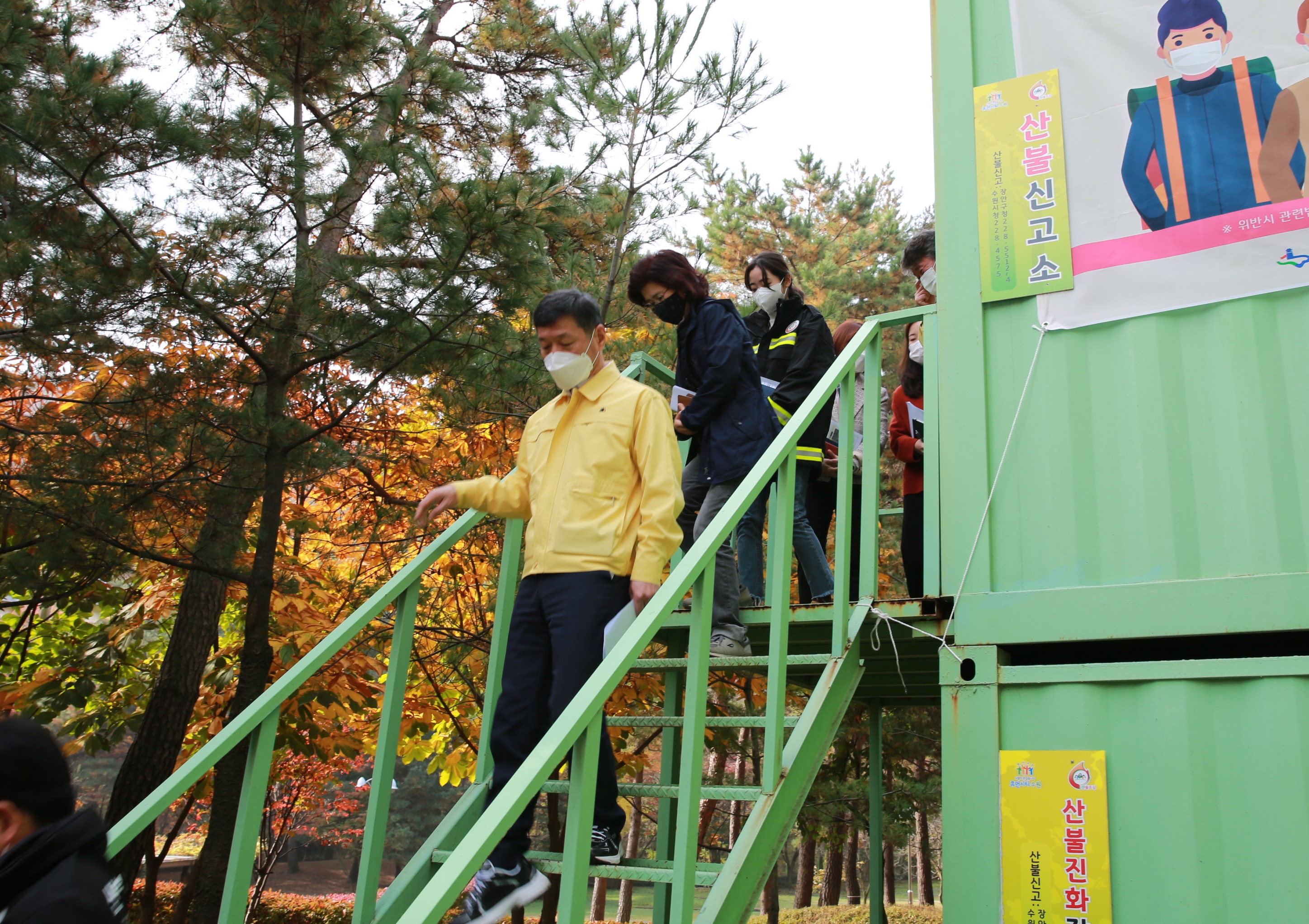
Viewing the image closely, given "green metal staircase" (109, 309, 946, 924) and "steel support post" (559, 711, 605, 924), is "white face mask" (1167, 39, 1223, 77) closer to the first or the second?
"green metal staircase" (109, 309, 946, 924)

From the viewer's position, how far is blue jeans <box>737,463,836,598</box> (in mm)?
3955

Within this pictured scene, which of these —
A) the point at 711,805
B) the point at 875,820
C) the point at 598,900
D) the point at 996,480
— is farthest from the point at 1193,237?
the point at 598,900

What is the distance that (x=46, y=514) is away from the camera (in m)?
4.45

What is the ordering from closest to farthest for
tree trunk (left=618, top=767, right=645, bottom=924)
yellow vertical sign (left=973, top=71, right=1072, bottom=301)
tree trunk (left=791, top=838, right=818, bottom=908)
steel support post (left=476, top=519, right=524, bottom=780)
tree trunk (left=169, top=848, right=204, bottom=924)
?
1. yellow vertical sign (left=973, top=71, right=1072, bottom=301)
2. steel support post (left=476, top=519, right=524, bottom=780)
3. tree trunk (left=169, top=848, right=204, bottom=924)
4. tree trunk (left=618, top=767, right=645, bottom=924)
5. tree trunk (left=791, top=838, right=818, bottom=908)

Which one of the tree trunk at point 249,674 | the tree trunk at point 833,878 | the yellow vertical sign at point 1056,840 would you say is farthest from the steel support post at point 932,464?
the tree trunk at point 833,878

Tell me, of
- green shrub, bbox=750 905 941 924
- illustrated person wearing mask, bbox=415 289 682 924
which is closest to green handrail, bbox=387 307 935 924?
illustrated person wearing mask, bbox=415 289 682 924

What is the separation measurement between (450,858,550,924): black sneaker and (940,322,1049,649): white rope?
1.48m

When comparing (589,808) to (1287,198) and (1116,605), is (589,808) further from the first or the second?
(1287,198)

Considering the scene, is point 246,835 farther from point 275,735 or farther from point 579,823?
point 579,823

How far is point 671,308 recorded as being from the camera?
380 cm

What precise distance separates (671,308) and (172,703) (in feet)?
15.8

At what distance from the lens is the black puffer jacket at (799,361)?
4.21m

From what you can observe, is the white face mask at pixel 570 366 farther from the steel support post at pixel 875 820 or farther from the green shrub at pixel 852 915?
the green shrub at pixel 852 915

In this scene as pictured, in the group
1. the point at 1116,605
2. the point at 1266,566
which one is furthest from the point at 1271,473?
the point at 1116,605
